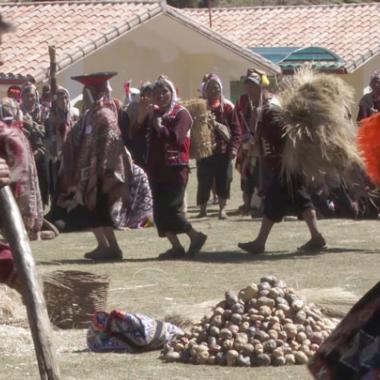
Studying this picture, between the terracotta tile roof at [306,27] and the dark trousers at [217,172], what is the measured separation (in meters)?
21.2

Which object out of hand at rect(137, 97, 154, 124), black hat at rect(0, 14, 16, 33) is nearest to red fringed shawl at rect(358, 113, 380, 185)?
black hat at rect(0, 14, 16, 33)

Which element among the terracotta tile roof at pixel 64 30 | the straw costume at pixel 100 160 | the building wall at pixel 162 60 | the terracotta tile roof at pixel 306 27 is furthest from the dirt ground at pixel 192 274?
the terracotta tile roof at pixel 306 27

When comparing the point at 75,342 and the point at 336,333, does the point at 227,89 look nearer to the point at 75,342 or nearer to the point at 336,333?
the point at 75,342

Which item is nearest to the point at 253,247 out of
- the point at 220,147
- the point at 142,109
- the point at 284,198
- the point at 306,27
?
the point at 284,198

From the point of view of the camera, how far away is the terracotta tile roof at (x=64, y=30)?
2903 centimetres

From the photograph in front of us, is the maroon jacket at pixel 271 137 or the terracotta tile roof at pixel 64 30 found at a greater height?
the terracotta tile roof at pixel 64 30

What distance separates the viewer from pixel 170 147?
12805 millimetres

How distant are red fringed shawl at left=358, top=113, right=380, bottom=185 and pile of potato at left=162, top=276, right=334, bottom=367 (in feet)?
12.8

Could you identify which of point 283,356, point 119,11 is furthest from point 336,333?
point 119,11

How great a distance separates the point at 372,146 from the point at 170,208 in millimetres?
8637

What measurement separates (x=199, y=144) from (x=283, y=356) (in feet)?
27.6

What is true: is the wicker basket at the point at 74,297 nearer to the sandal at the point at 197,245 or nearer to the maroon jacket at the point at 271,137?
the sandal at the point at 197,245

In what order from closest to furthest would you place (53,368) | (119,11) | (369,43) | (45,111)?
1. (53,368)
2. (45,111)
3. (119,11)
4. (369,43)

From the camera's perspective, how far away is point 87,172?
1255cm
